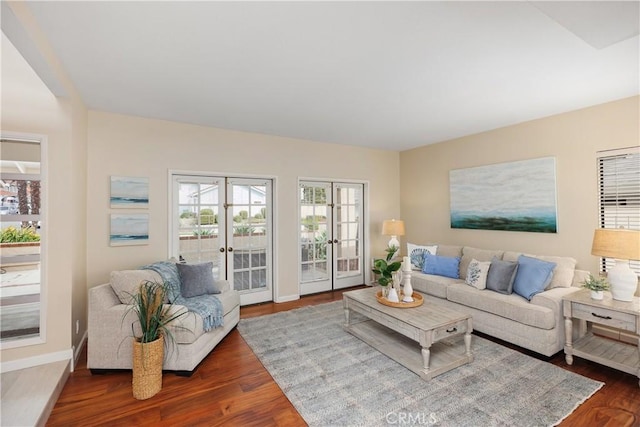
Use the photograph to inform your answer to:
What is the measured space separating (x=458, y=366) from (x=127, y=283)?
10.3 ft

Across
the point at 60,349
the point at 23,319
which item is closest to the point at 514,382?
the point at 60,349

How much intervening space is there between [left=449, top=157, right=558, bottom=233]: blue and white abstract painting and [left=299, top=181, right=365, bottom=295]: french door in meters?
1.73

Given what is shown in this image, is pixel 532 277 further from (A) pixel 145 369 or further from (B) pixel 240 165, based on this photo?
(B) pixel 240 165

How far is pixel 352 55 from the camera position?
2271mm

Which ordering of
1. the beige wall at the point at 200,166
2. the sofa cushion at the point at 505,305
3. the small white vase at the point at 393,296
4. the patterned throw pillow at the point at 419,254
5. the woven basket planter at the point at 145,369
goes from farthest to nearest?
the patterned throw pillow at the point at 419,254
the beige wall at the point at 200,166
the small white vase at the point at 393,296
the sofa cushion at the point at 505,305
the woven basket planter at the point at 145,369

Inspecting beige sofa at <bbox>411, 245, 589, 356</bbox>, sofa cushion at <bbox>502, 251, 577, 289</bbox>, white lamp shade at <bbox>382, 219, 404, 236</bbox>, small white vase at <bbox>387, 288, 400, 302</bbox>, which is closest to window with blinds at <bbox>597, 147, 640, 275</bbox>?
sofa cushion at <bbox>502, 251, 577, 289</bbox>

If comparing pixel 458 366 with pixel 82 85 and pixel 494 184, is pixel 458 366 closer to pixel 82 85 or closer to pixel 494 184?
pixel 494 184

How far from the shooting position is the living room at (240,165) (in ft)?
8.66

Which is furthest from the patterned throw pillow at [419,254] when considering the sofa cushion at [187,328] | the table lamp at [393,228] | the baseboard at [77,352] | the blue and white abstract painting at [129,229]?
the baseboard at [77,352]

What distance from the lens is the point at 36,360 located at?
261 cm

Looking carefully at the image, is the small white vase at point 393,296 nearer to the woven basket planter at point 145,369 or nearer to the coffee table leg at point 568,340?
the coffee table leg at point 568,340

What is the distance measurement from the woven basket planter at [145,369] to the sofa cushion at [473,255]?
3.79m

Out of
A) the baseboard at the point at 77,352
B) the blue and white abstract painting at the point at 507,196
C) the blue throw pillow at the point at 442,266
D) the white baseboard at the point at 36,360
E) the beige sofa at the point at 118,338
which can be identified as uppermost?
the blue and white abstract painting at the point at 507,196

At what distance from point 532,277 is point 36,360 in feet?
16.1
